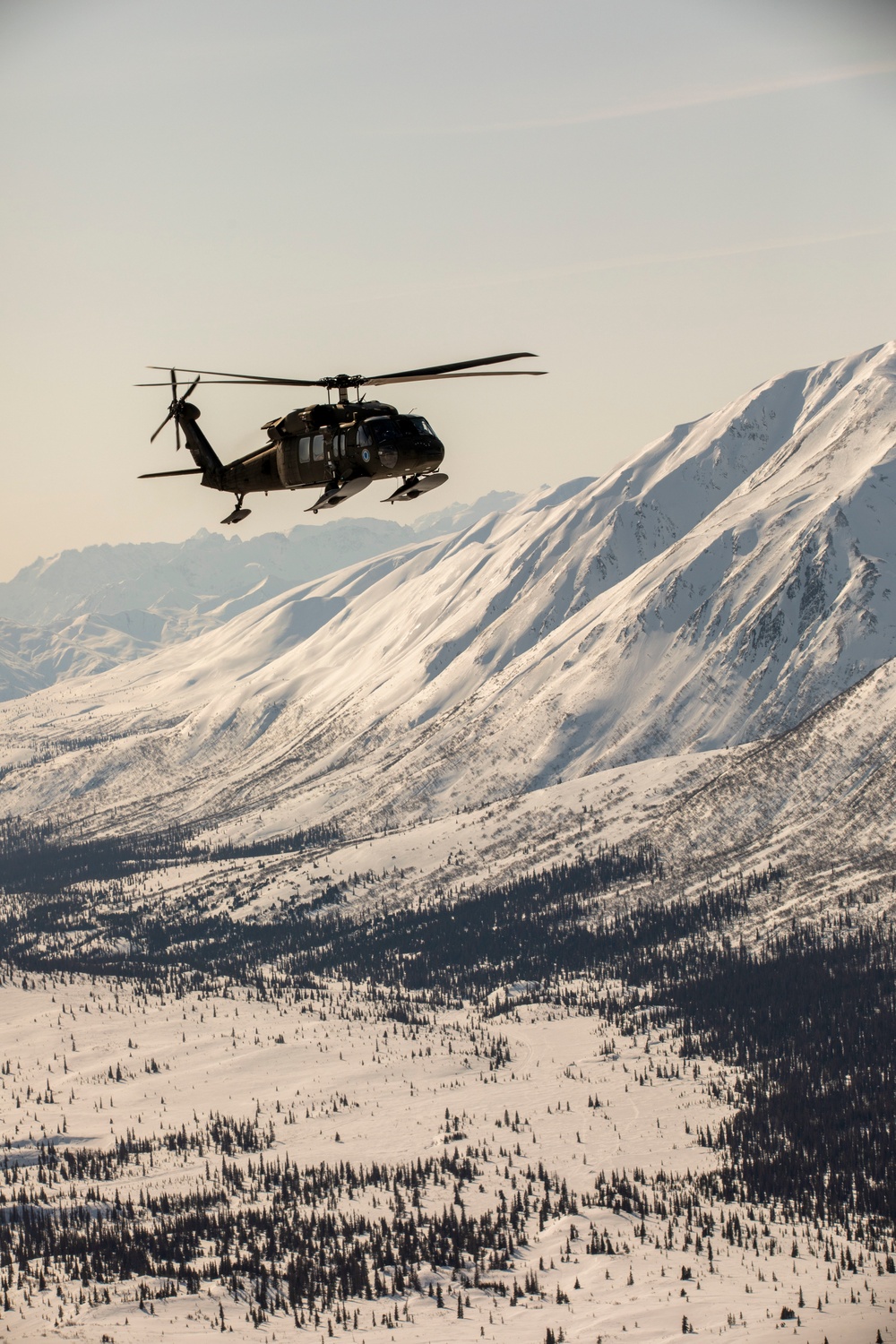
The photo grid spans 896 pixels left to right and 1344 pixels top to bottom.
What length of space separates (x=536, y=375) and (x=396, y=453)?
11.1 meters

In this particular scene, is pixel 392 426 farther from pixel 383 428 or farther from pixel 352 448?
pixel 352 448

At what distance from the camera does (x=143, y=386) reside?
92.9 metres

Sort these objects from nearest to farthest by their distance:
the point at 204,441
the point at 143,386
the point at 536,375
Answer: the point at 536,375, the point at 143,386, the point at 204,441

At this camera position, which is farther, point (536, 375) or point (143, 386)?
point (143, 386)

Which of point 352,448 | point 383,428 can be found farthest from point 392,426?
point 352,448

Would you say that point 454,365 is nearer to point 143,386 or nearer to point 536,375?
point 536,375

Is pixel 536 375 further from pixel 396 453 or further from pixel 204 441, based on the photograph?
pixel 204 441

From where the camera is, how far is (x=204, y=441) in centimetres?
10794

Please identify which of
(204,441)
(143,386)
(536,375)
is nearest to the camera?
(536,375)

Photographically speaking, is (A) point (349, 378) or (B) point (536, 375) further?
(A) point (349, 378)

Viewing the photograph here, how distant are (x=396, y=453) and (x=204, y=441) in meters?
20.1

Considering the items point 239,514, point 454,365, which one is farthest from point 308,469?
point 454,365

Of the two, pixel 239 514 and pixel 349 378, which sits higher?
pixel 349 378

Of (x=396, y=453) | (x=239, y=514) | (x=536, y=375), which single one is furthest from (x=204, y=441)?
(x=536, y=375)
